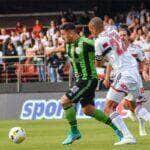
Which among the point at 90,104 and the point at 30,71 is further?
the point at 30,71

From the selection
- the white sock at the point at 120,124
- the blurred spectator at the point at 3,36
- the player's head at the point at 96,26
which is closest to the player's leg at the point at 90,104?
the white sock at the point at 120,124

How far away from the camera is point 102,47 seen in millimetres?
13336

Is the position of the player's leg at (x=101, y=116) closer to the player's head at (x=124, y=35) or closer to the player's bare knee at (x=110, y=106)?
the player's bare knee at (x=110, y=106)

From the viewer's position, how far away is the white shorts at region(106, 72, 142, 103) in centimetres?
1365

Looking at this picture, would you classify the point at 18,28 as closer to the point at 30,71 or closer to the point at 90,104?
the point at 30,71

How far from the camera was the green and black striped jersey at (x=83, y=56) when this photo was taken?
1330 cm

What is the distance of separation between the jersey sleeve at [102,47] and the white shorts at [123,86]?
722mm

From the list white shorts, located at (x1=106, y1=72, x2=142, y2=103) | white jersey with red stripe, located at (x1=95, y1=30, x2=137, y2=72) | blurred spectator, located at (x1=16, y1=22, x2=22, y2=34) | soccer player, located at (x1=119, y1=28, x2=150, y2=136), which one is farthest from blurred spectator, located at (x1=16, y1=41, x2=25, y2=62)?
white jersey with red stripe, located at (x1=95, y1=30, x2=137, y2=72)

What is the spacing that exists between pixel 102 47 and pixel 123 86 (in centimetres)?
101

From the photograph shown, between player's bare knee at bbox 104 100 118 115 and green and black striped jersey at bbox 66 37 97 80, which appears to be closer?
green and black striped jersey at bbox 66 37 97 80

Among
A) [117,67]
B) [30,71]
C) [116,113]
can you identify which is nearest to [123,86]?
[117,67]

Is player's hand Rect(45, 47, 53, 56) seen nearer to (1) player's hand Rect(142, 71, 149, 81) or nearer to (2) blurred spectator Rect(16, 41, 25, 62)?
(2) blurred spectator Rect(16, 41, 25, 62)

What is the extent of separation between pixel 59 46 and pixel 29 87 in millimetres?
1908

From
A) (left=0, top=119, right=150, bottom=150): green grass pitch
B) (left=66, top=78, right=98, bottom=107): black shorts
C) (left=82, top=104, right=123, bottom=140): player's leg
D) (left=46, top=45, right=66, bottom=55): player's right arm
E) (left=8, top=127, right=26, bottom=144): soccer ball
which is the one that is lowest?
(left=0, top=119, right=150, bottom=150): green grass pitch
